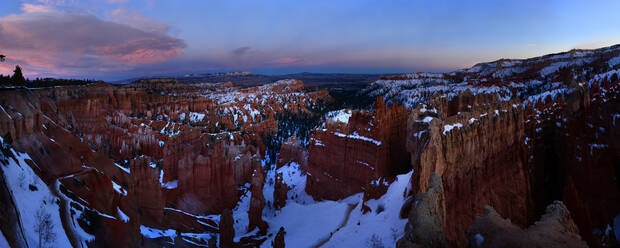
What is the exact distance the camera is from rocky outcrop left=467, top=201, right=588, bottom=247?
3.67m

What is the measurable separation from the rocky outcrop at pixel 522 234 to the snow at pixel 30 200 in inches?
315

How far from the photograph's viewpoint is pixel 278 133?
59031 mm

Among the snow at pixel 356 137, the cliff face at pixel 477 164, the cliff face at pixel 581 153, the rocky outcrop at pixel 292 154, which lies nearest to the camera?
the cliff face at pixel 477 164

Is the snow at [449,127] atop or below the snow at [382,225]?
atop

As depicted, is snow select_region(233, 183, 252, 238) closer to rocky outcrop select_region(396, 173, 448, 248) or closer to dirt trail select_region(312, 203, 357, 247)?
dirt trail select_region(312, 203, 357, 247)

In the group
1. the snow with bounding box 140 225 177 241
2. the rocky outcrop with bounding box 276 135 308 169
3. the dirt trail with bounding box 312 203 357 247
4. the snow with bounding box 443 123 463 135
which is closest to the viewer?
the snow with bounding box 443 123 463 135

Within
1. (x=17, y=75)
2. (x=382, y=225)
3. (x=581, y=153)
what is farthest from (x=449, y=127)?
(x=17, y=75)

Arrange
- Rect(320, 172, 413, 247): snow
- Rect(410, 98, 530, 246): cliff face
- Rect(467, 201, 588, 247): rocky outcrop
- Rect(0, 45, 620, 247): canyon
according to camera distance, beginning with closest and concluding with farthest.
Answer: Rect(467, 201, 588, 247): rocky outcrop, Rect(0, 45, 620, 247): canyon, Rect(410, 98, 530, 246): cliff face, Rect(320, 172, 413, 247): snow

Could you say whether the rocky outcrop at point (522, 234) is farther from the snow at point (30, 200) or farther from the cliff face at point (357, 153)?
the cliff face at point (357, 153)

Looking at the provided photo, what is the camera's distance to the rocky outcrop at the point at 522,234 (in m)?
3.67

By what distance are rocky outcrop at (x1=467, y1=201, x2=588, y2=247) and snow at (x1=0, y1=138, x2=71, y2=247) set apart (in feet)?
26.2

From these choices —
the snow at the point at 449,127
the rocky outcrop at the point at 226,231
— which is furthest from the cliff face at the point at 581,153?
the rocky outcrop at the point at 226,231

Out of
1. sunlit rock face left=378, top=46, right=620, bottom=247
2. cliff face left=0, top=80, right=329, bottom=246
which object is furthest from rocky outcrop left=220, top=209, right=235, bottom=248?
sunlit rock face left=378, top=46, right=620, bottom=247

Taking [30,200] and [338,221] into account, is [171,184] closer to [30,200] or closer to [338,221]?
[338,221]
